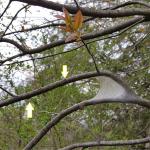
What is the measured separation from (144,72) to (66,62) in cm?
193

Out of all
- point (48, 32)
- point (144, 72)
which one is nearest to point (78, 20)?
point (144, 72)

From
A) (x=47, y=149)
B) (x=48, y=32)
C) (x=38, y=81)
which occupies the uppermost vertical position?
(x=48, y=32)

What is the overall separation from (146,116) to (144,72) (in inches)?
35.5

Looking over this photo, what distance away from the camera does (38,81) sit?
669 cm

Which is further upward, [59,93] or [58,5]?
[59,93]

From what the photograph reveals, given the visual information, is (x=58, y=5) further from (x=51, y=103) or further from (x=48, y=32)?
(x=51, y=103)

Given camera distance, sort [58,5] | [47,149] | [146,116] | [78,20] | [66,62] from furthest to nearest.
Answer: [66,62], [47,149], [146,116], [58,5], [78,20]

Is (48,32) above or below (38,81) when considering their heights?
above

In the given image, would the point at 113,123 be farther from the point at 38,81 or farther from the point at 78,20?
the point at 78,20

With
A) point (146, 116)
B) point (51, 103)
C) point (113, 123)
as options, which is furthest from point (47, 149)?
point (146, 116)

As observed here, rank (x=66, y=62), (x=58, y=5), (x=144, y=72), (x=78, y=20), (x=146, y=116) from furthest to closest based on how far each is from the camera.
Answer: (x=66, y=62), (x=146, y=116), (x=144, y=72), (x=58, y=5), (x=78, y=20)

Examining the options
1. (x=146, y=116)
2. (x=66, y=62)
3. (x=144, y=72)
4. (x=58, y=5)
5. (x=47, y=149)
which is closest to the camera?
(x=58, y=5)

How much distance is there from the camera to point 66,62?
7.02 meters

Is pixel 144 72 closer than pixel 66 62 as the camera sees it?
Yes
